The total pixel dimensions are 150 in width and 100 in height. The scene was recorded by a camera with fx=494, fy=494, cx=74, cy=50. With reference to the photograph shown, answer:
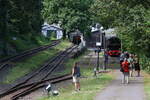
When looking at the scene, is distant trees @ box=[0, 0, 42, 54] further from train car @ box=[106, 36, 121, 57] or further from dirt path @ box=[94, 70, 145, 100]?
dirt path @ box=[94, 70, 145, 100]

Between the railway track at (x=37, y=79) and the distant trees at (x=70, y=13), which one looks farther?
the distant trees at (x=70, y=13)

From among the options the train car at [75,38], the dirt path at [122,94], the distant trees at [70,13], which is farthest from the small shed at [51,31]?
the dirt path at [122,94]

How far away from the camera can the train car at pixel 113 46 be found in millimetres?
68438

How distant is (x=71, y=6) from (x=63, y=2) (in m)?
1.48

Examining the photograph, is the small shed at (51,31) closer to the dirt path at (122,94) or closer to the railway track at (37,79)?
the railway track at (37,79)

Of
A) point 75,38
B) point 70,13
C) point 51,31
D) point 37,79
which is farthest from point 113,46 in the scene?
point 51,31

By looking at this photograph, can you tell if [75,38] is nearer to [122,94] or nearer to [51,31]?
[51,31]

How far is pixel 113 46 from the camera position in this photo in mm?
69500

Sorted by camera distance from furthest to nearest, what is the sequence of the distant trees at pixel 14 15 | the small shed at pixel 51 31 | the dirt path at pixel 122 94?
1. the small shed at pixel 51 31
2. the distant trees at pixel 14 15
3. the dirt path at pixel 122 94

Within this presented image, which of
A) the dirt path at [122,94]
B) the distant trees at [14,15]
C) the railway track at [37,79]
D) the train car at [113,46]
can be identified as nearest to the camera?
the dirt path at [122,94]

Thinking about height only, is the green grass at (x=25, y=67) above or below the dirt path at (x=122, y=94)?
below

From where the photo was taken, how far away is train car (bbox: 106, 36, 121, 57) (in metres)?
68.4

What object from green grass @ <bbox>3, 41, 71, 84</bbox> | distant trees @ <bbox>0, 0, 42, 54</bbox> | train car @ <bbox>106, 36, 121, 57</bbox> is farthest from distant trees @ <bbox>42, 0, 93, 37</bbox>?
green grass @ <bbox>3, 41, 71, 84</bbox>

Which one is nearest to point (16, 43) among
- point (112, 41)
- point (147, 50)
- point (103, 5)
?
point (112, 41)
